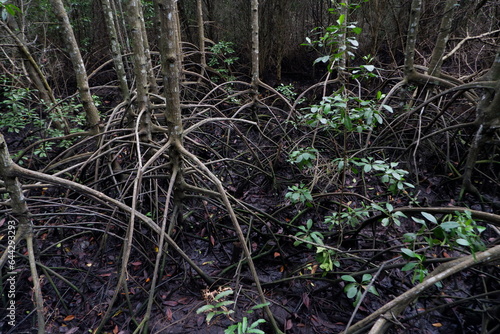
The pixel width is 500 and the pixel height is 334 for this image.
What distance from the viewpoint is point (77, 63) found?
3.05 m

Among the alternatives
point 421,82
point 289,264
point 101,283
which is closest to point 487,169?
point 421,82

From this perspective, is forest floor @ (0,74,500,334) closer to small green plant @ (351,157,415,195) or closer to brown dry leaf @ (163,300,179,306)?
brown dry leaf @ (163,300,179,306)

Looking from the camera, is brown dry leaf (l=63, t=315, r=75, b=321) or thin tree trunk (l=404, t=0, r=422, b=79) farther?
thin tree trunk (l=404, t=0, r=422, b=79)

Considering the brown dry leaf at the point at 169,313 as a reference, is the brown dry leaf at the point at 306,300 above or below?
above

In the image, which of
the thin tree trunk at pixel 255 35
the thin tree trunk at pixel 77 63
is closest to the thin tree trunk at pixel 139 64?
the thin tree trunk at pixel 77 63

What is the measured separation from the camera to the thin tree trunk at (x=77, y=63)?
286cm

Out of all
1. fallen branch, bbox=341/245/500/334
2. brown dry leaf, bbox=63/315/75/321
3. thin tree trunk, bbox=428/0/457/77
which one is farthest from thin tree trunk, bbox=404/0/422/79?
brown dry leaf, bbox=63/315/75/321

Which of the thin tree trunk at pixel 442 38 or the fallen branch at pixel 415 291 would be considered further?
the thin tree trunk at pixel 442 38

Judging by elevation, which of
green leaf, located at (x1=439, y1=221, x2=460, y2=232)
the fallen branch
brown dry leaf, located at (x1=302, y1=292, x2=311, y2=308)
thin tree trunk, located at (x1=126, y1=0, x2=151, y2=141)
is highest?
thin tree trunk, located at (x1=126, y1=0, x2=151, y2=141)

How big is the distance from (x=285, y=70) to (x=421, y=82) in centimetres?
371

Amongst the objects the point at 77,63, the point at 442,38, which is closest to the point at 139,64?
the point at 77,63

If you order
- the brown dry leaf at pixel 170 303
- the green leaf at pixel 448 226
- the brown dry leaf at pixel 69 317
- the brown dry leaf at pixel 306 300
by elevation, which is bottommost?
the brown dry leaf at pixel 69 317

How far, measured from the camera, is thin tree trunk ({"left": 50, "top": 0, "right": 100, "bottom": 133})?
9.38 ft

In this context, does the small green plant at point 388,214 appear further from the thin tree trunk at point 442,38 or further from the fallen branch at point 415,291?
the thin tree trunk at point 442,38
